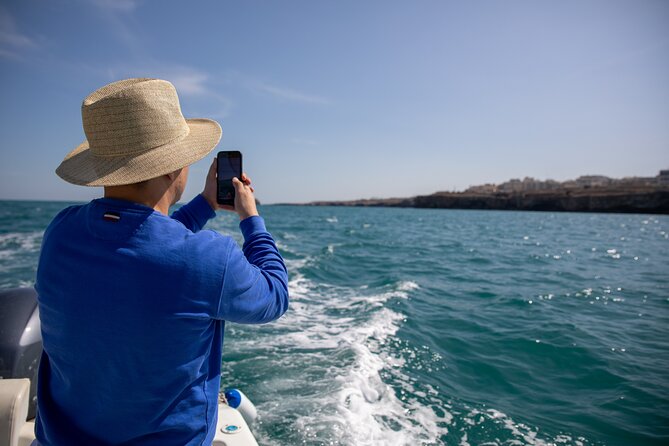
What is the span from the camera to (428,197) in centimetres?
13188

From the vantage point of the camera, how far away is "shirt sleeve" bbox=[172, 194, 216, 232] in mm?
1747

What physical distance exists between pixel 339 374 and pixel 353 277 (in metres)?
6.97

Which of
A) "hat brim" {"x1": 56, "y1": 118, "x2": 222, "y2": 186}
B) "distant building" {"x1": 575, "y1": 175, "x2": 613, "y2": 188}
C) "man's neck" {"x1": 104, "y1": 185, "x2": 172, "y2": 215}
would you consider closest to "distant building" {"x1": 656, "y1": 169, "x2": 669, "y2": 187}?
"distant building" {"x1": 575, "y1": 175, "x2": 613, "y2": 188}

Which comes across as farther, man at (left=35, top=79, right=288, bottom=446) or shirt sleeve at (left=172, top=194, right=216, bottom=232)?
shirt sleeve at (left=172, top=194, right=216, bottom=232)

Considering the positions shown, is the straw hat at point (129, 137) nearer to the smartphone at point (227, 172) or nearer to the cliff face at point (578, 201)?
the smartphone at point (227, 172)

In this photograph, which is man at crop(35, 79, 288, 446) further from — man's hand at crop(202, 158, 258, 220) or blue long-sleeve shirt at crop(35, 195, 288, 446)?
man's hand at crop(202, 158, 258, 220)

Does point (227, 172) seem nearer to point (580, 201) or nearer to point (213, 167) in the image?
point (213, 167)

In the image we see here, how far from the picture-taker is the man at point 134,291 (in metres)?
1.01

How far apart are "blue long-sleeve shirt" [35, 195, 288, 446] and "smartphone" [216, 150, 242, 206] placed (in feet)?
1.82

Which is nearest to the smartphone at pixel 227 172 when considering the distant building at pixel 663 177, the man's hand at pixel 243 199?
the man's hand at pixel 243 199

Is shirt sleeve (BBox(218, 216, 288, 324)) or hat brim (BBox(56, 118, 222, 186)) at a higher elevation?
hat brim (BBox(56, 118, 222, 186))

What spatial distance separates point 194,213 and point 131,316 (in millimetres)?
810

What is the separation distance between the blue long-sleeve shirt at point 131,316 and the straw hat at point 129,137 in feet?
0.34

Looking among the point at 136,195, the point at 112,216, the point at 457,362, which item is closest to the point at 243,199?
the point at 136,195
